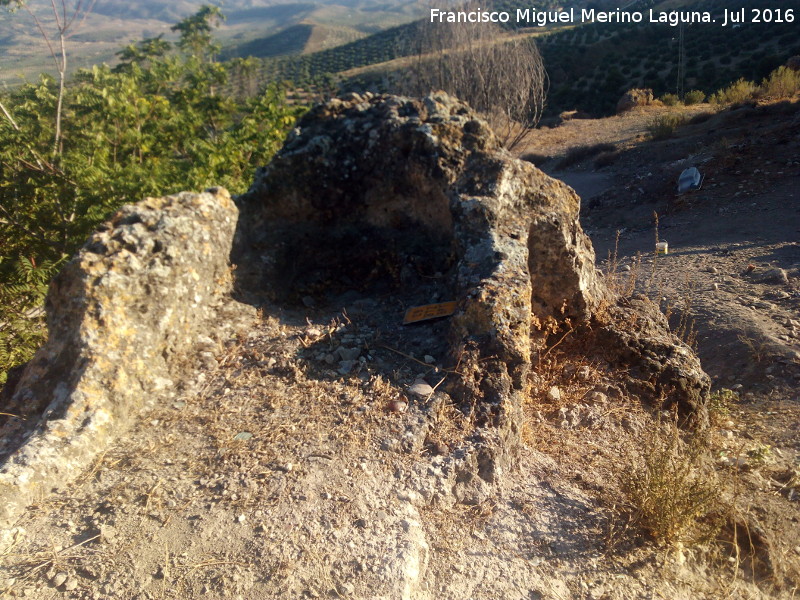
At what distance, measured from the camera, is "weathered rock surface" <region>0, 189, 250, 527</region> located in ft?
7.12

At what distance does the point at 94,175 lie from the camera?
15.0 feet

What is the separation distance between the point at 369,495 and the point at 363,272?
1782 millimetres

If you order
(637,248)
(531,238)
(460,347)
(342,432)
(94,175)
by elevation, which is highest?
(94,175)

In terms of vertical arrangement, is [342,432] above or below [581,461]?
above

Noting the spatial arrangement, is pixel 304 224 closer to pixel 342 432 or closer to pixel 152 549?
pixel 342 432

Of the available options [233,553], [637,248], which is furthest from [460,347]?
A: [637,248]

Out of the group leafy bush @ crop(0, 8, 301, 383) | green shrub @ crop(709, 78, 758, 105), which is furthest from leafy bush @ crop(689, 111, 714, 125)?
leafy bush @ crop(0, 8, 301, 383)

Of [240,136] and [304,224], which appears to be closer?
[304,224]

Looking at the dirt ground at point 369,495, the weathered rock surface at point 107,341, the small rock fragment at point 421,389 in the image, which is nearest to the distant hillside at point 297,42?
the weathered rock surface at point 107,341

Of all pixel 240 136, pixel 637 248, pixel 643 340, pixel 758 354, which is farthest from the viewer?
pixel 637 248

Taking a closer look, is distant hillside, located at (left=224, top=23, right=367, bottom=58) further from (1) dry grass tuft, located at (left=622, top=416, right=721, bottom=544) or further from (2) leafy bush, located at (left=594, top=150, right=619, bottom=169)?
(1) dry grass tuft, located at (left=622, top=416, right=721, bottom=544)

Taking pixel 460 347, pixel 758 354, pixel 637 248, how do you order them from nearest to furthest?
pixel 460 347, pixel 758 354, pixel 637 248

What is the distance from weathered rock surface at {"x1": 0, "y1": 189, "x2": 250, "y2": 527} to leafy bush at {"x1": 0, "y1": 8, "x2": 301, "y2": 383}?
1.96 metres

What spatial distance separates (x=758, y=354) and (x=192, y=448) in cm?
414
